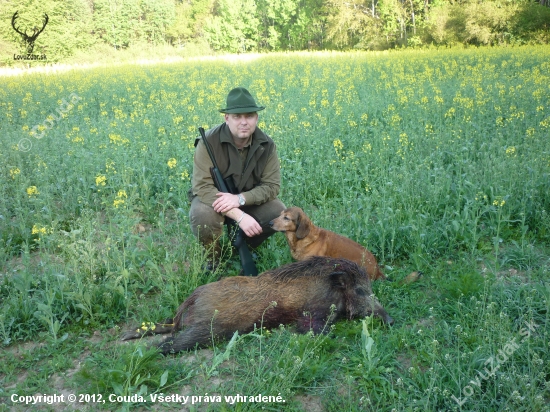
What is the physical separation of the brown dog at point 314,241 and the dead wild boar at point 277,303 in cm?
73

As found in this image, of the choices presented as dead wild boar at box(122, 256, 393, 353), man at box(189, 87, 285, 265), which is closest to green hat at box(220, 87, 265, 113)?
man at box(189, 87, 285, 265)

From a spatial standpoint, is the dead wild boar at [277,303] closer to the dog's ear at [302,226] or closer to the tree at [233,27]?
the dog's ear at [302,226]

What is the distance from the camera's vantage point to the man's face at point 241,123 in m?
4.91

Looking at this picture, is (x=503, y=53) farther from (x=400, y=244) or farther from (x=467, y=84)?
(x=400, y=244)

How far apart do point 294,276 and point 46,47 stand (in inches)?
1760

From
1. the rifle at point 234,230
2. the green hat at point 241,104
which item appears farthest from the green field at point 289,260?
the green hat at point 241,104

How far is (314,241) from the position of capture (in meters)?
4.91

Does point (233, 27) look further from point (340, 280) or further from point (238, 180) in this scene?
point (340, 280)

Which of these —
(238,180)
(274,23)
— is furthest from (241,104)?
(274,23)

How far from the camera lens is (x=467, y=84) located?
1248 centimetres

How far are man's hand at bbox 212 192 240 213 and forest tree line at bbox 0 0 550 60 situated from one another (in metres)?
28.2

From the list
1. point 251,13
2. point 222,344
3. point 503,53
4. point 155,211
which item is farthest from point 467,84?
point 251,13

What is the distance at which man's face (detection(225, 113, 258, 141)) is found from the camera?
4.91 m

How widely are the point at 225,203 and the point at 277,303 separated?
58.2 inches
